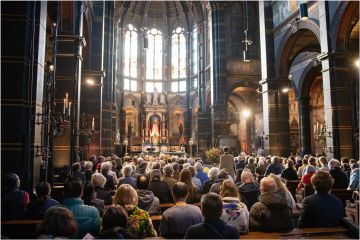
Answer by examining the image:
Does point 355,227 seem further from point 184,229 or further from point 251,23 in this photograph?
point 251,23

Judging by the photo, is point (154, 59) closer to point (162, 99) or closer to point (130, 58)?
point (130, 58)

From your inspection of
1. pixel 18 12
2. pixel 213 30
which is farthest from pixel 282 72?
pixel 18 12

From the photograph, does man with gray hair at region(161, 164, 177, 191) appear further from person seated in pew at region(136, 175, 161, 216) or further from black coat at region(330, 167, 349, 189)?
black coat at region(330, 167, 349, 189)

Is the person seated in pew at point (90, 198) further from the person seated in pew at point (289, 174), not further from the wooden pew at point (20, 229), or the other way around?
the person seated in pew at point (289, 174)

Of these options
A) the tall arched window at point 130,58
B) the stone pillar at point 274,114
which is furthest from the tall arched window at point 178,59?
the stone pillar at point 274,114

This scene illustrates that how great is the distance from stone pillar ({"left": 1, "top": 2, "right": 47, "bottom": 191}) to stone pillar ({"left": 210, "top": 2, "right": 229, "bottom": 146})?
58.3 feet

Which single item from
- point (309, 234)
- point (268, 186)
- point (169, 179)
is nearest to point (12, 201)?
point (169, 179)

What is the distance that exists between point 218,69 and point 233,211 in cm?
2061

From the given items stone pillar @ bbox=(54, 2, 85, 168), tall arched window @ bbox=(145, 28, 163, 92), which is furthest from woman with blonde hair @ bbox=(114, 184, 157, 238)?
tall arched window @ bbox=(145, 28, 163, 92)

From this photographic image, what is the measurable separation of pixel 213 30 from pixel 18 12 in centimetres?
1956

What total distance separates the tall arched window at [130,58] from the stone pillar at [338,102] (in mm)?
25910

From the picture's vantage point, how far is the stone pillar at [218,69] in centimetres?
2331

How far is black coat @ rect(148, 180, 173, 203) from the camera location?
5789mm

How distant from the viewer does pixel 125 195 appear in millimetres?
3795
